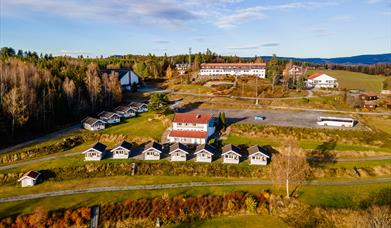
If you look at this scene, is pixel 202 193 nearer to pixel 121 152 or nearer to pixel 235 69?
pixel 121 152

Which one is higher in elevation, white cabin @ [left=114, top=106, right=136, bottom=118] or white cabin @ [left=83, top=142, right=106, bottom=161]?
white cabin @ [left=114, top=106, right=136, bottom=118]

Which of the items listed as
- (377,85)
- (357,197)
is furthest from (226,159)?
(377,85)

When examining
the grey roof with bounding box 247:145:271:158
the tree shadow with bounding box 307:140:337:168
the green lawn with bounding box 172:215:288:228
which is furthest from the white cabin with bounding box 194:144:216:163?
the tree shadow with bounding box 307:140:337:168

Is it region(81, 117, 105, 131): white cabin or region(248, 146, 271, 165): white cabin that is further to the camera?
region(81, 117, 105, 131): white cabin

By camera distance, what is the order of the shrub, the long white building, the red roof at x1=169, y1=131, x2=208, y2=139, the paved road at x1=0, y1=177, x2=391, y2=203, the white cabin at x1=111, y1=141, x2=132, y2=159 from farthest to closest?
the long white building → the red roof at x1=169, y1=131, x2=208, y2=139 → the white cabin at x1=111, y1=141, x2=132, y2=159 → the paved road at x1=0, y1=177, x2=391, y2=203 → the shrub

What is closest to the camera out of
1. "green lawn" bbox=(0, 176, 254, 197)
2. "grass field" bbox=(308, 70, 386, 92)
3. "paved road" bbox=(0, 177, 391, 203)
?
"paved road" bbox=(0, 177, 391, 203)

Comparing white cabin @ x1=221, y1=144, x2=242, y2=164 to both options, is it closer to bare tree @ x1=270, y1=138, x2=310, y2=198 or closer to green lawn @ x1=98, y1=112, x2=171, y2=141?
bare tree @ x1=270, y1=138, x2=310, y2=198

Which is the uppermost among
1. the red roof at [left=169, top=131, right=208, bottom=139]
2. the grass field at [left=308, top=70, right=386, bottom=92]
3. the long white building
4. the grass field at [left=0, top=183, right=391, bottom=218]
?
the long white building

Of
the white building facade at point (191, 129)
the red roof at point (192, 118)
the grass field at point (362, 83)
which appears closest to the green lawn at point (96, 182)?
the white building facade at point (191, 129)
